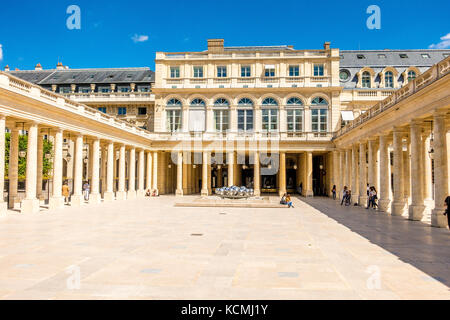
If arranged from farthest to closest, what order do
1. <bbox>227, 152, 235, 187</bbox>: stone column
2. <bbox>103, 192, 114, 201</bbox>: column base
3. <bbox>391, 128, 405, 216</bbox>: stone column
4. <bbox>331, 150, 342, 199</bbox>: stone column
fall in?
<bbox>227, 152, 235, 187</bbox>: stone column
<bbox>331, 150, 342, 199</bbox>: stone column
<bbox>103, 192, 114, 201</bbox>: column base
<bbox>391, 128, 405, 216</bbox>: stone column

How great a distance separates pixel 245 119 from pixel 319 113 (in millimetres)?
9313

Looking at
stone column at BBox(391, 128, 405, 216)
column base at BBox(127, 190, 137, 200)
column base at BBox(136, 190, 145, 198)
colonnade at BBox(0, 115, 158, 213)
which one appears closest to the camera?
colonnade at BBox(0, 115, 158, 213)

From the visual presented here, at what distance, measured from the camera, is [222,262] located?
9.53m

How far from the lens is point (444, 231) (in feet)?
50.7

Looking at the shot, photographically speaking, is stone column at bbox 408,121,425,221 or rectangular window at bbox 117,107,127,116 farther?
rectangular window at bbox 117,107,127,116

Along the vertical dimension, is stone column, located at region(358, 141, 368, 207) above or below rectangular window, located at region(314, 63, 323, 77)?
below

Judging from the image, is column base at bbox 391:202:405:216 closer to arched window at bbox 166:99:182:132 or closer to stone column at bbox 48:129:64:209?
stone column at bbox 48:129:64:209

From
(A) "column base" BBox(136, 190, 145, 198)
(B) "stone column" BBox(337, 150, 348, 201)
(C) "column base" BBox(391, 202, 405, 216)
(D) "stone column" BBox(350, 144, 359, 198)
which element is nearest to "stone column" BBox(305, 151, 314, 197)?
(B) "stone column" BBox(337, 150, 348, 201)

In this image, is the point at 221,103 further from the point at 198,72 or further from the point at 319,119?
the point at 319,119

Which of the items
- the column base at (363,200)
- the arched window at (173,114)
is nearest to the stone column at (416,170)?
the column base at (363,200)

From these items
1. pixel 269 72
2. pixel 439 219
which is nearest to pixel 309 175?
pixel 269 72

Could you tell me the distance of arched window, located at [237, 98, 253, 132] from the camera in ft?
146
